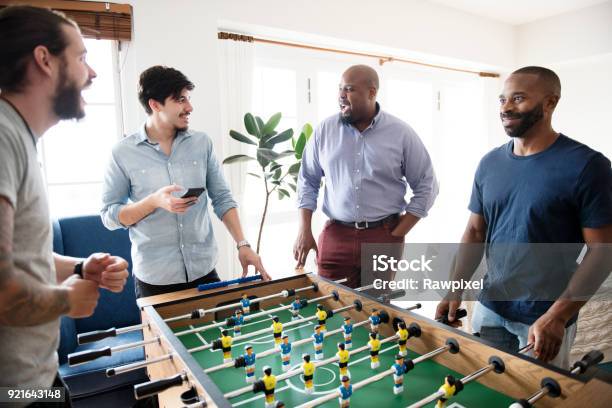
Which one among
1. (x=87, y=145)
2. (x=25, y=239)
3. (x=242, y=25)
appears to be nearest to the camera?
(x=25, y=239)

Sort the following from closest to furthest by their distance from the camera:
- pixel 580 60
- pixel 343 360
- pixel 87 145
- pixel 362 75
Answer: pixel 343 360 → pixel 362 75 → pixel 87 145 → pixel 580 60

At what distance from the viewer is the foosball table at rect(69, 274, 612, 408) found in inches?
37.4

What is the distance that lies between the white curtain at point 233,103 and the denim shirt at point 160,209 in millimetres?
1287

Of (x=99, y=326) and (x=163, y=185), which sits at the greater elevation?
(x=163, y=185)

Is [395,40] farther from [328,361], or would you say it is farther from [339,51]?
[328,361]

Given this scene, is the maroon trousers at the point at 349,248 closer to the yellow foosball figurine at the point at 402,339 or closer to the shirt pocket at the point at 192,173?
the shirt pocket at the point at 192,173

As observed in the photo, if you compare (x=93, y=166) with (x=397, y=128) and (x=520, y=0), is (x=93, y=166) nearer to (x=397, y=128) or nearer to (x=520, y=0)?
(x=397, y=128)

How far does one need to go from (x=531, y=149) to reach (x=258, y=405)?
4.60 ft

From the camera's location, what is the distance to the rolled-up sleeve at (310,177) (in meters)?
2.57

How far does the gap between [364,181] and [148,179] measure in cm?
117

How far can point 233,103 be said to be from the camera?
128 inches

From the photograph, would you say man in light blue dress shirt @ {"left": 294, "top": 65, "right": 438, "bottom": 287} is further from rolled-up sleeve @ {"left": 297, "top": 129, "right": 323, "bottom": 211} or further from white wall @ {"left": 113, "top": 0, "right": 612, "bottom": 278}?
white wall @ {"left": 113, "top": 0, "right": 612, "bottom": 278}

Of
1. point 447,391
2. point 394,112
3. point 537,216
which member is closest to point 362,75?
point 537,216

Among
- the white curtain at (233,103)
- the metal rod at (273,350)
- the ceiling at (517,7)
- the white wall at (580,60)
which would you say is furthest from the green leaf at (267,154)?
the white wall at (580,60)
